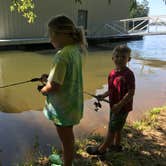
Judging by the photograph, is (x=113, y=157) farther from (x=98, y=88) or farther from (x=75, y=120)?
(x=98, y=88)

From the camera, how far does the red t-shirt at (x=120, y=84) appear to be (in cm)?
249

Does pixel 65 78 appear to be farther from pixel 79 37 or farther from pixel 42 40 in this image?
pixel 42 40

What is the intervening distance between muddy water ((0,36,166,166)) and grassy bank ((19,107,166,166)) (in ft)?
1.76

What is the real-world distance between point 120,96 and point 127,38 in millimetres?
16959

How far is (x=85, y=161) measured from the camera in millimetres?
2715

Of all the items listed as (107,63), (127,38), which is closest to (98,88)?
(107,63)

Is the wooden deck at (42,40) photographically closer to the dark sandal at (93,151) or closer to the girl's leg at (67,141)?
the dark sandal at (93,151)

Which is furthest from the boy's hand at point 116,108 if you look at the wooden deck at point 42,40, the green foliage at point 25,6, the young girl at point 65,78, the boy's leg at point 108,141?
the wooden deck at point 42,40

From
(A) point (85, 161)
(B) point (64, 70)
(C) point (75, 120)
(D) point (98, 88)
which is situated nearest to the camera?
(B) point (64, 70)

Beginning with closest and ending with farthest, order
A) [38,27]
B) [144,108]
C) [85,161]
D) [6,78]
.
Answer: [85,161], [144,108], [6,78], [38,27]

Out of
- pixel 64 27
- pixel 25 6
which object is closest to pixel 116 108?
pixel 64 27

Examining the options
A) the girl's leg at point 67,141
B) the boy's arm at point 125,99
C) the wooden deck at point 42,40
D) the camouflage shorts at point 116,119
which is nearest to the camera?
the girl's leg at point 67,141

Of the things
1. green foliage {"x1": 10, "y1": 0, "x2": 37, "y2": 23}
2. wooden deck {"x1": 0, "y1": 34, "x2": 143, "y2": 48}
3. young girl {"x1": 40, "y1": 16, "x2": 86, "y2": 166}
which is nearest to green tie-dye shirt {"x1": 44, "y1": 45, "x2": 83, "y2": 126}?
young girl {"x1": 40, "y1": 16, "x2": 86, "y2": 166}

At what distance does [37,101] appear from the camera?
589 cm
